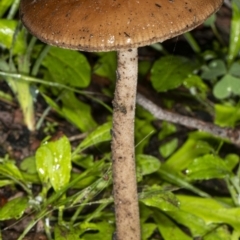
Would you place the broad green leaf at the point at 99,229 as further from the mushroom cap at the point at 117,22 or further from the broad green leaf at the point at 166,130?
the mushroom cap at the point at 117,22

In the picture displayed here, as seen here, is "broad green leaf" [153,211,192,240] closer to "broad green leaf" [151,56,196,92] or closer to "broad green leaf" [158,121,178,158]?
"broad green leaf" [158,121,178,158]

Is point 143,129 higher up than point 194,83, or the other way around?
point 194,83

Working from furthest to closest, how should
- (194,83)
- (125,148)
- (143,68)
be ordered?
1. (143,68)
2. (194,83)
3. (125,148)

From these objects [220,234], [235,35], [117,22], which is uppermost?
[117,22]

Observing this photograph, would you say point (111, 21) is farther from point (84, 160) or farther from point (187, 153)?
point (187, 153)

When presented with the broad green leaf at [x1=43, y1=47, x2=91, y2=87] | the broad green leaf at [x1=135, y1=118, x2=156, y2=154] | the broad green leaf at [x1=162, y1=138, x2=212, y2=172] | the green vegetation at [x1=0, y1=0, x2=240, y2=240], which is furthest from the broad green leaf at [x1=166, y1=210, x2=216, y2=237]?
the broad green leaf at [x1=43, y1=47, x2=91, y2=87]

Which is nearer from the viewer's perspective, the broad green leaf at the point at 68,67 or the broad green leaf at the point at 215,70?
the broad green leaf at the point at 68,67

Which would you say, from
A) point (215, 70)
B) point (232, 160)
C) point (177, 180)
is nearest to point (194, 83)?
→ point (215, 70)

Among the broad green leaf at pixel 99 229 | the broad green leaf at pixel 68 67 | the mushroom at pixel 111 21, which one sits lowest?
the broad green leaf at pixel 99 229

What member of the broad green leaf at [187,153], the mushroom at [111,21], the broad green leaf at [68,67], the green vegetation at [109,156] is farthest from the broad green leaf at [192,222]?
the mushroom at [111,21]
